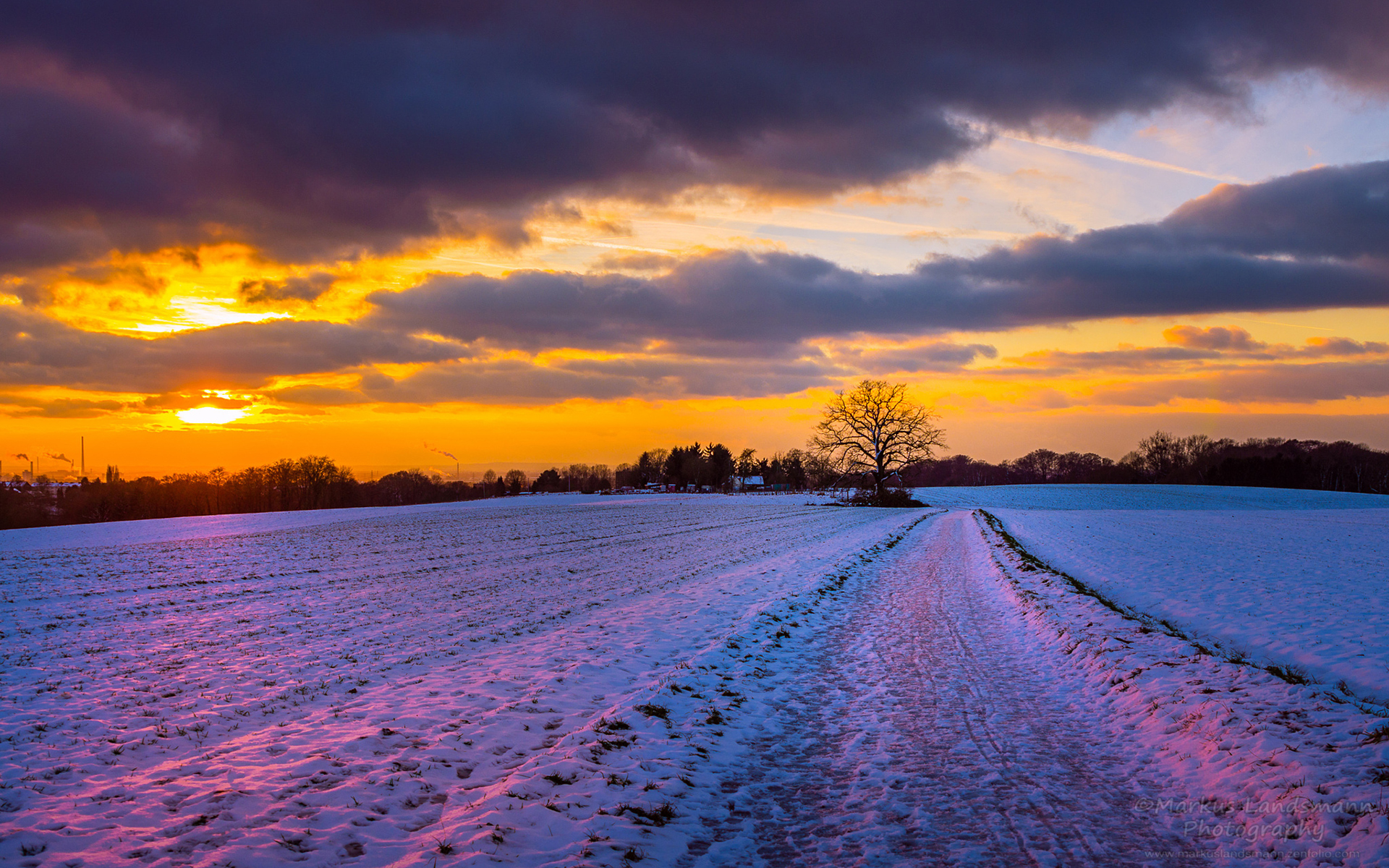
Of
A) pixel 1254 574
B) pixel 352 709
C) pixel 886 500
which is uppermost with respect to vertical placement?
pixel 352 709

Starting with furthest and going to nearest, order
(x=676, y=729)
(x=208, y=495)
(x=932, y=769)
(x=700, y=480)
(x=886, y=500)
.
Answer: (x=700, y=480), (x=208, y=495), (x=886, y=500), (x=676, y=729), (x=932, y=769)

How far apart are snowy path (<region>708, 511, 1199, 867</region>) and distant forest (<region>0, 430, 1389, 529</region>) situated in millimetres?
67688

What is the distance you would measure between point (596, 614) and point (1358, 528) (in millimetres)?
49745

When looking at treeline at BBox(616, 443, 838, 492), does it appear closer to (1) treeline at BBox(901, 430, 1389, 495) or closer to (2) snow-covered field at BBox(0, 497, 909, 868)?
(1) treeline at BBox(901, 430, 1389, 495)

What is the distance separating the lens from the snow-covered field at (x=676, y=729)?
5.60m

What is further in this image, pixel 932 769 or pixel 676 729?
pixel 676 729

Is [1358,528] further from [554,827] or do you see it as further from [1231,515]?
[554,827]

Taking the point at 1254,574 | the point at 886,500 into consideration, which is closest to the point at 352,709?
the point at 1254,574

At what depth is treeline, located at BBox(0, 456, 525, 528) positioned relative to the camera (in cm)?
8425

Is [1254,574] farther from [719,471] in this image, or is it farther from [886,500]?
[719,471]

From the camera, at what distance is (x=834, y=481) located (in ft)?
260

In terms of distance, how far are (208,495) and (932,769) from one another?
125 m

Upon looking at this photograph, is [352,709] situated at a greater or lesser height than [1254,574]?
greater

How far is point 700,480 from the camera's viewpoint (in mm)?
176375
